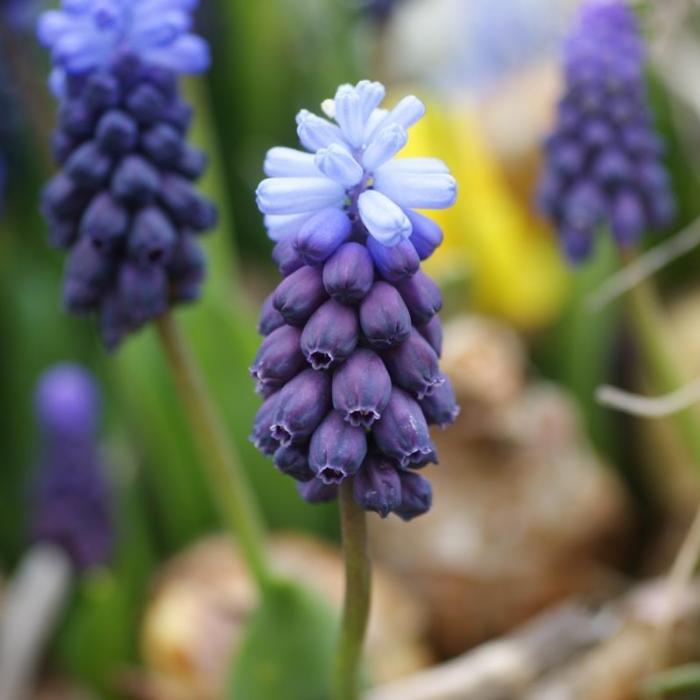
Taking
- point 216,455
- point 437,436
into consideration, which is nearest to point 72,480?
point 216,455

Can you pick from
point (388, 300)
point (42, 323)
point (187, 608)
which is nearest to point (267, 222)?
point (388, 300)

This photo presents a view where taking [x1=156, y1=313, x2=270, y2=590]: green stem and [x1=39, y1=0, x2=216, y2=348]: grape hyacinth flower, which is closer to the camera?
[x1=39, y1=0, x2=216, y2=348]: grape hyacinth flower

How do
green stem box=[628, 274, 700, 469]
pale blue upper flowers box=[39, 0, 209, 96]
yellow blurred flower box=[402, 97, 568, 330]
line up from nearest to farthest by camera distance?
1. pale blue upper flowers box=[39, 0, 209, 96]
2. green stem box=[628, 274, 700, 469]
3. yellow blurred flower box=[402, 97, 568, 330]

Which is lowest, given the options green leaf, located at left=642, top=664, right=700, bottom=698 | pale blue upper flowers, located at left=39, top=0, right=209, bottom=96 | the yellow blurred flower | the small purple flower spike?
green leaf, located at left=642, top=664, right=700, bottom=698

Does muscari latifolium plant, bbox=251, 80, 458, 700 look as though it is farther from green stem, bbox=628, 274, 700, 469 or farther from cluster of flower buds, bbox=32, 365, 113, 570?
cluster of flower buds, bbox=32, 365, 113, 570

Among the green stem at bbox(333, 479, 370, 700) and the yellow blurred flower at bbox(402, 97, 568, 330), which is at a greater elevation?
the yellow blurred flower at bbox(402, 97, 568, 330)

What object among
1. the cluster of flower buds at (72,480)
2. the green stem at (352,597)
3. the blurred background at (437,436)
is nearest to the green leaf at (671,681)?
the blurred background at (437,436)

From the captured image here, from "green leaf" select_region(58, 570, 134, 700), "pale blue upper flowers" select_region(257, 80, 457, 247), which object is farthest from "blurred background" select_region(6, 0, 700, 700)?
"pale blue upper flowers" select_region(257, 80, 457, 247)
